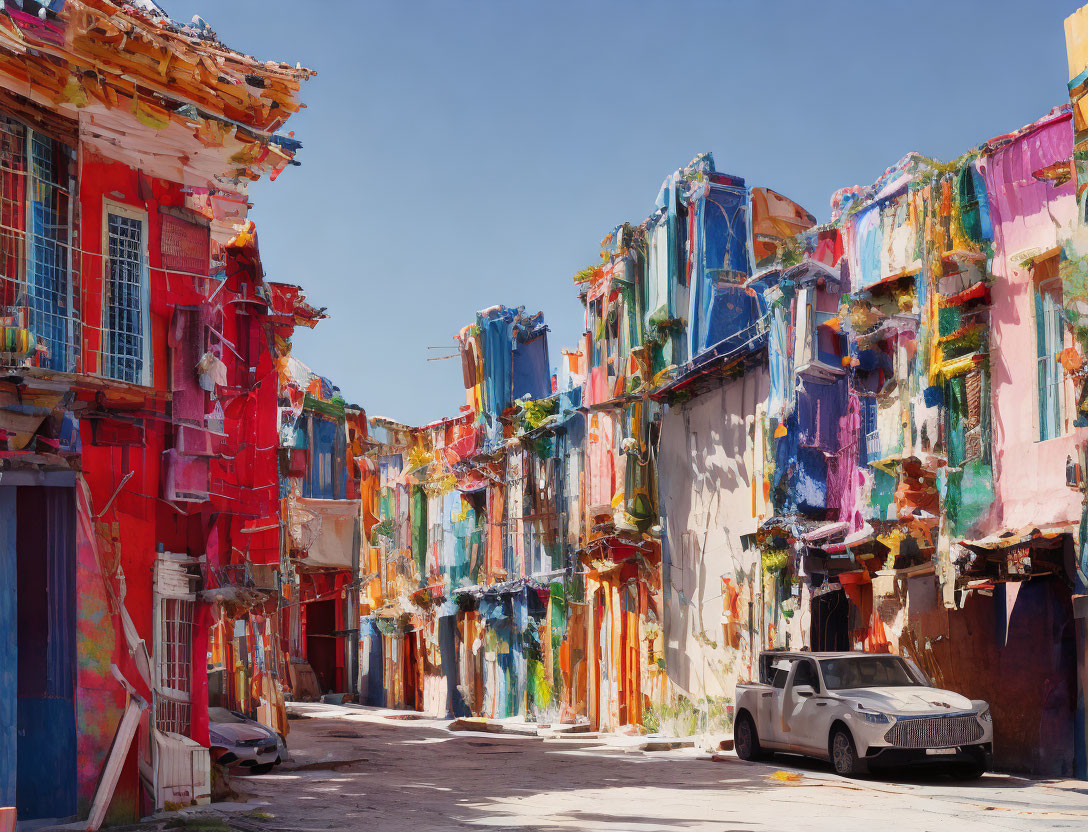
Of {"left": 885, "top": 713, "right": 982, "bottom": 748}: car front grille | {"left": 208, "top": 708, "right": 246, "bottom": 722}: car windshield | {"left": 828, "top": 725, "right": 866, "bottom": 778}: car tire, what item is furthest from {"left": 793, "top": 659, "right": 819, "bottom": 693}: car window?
{"left": 208, "top": 708, "right": 246, "bottom": 722}: car windshield

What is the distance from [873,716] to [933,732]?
2.55 feet

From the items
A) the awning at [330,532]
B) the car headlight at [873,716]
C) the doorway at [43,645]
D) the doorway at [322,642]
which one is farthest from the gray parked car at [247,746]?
the doorway at [322,642]

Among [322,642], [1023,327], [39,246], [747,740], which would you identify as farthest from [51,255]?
[322,642]

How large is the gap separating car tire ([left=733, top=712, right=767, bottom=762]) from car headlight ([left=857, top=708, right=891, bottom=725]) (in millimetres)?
3954

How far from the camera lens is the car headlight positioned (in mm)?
17156

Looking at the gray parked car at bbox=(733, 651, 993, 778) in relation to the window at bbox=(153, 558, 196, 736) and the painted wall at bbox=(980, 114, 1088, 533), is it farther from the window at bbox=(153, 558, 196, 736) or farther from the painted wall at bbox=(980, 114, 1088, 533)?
the window at bbox=(153, 558, 196, 736)

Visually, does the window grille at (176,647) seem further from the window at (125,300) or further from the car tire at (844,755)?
the car tire at (844,755)

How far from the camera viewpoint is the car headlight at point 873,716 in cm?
1716

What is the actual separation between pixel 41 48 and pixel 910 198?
47.0ft

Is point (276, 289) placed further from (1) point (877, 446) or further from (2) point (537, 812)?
(2) point (537, 812)

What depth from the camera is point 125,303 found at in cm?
1590

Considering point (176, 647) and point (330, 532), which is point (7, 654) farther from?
point (330, 532)

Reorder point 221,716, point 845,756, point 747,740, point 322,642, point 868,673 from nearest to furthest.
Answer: point 845,756 → point 868,673 → point 747,740 → point 221,716 → point 322,642

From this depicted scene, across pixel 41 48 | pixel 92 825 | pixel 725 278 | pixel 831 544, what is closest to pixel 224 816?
pixel 92 825
